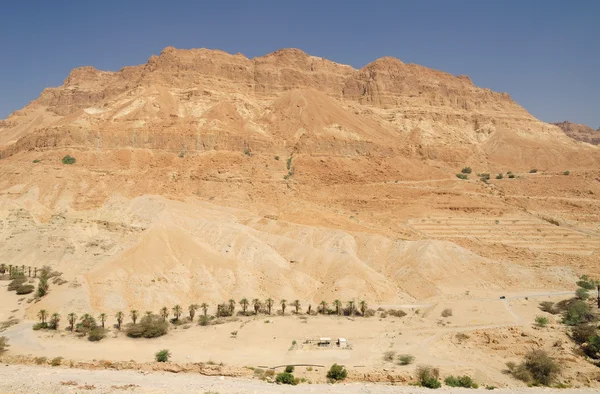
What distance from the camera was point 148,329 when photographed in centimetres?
3216

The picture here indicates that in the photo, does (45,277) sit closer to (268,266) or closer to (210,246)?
(210,246)

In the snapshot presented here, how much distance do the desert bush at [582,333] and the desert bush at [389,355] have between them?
425 inches

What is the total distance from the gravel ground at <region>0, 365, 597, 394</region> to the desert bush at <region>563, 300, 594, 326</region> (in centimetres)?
1076

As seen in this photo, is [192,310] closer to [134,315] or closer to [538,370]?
[134,315]

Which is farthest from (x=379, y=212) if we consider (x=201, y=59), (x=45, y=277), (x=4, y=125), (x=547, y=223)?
(x=4, y=125)

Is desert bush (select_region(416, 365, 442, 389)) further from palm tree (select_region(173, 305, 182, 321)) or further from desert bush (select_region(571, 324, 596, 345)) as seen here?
palm tree (select_region(173, 305, 182, 321))

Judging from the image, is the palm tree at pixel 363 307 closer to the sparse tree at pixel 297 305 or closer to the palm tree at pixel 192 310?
the sparse tree at pixel 297 305

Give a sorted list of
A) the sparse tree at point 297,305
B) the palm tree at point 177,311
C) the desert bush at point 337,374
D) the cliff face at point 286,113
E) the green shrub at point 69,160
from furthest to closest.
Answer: the cliff face at point 286,113 → the green shrub at point 69,160 → the sparse tree at point 297,305 → the palm tree at point 177,311 → the desert bush at point 337,374

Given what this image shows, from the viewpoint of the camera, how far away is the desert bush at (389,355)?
27.5m

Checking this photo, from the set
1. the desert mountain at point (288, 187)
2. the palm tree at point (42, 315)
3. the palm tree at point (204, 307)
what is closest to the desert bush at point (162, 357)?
the palm tree at point (204, 307)

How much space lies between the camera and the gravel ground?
21.0 m

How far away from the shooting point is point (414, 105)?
4486 inches

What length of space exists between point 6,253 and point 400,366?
46239 millimetres

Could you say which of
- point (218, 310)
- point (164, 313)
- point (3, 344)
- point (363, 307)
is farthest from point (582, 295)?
point (3, 344)
